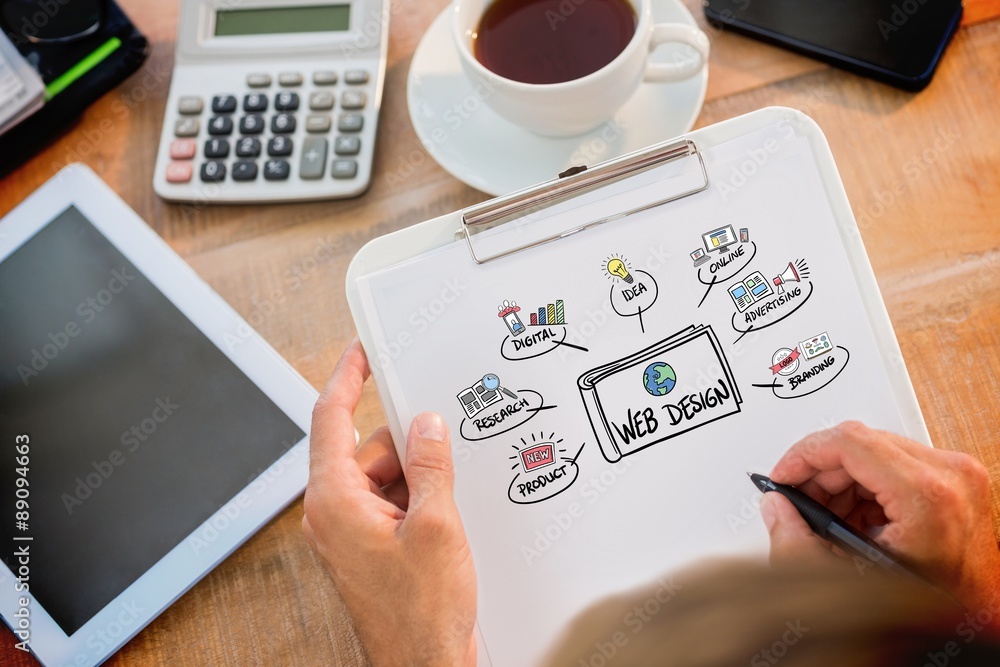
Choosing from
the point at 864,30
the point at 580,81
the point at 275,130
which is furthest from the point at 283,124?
the point at 864,30

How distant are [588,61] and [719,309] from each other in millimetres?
209

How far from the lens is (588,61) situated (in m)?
0.53

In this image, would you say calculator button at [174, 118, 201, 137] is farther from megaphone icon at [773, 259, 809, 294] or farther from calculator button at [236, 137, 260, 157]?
megaphone icon at [773, 259, 809, 294]

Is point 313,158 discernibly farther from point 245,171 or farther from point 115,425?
point 115,425

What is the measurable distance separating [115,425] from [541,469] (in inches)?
13.5

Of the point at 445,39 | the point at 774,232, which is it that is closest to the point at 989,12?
the point at 774,232

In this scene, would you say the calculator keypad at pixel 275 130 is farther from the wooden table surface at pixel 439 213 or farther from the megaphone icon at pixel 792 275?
the megaphone icon at pixel 792 275

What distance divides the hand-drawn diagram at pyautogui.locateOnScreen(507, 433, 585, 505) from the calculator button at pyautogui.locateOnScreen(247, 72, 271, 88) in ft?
1.26

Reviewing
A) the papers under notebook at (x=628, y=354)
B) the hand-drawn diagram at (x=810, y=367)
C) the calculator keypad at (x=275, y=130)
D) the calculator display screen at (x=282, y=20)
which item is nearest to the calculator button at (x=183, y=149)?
the calculator keypad at (x=275, y=130)

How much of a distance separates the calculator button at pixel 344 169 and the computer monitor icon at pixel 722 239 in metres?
0.29

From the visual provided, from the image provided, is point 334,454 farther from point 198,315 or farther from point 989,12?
point 989,12

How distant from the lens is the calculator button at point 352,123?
1.99ft

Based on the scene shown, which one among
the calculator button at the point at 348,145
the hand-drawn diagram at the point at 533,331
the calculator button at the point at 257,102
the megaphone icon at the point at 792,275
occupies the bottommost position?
the megaphone icon at the point at 792,275

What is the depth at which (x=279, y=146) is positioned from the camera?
2.00 ft
